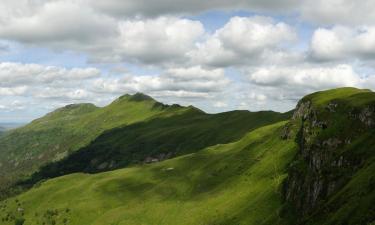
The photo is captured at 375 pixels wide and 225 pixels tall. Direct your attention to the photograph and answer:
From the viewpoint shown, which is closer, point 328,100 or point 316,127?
point 316,127

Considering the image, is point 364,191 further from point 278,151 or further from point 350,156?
point 278,151

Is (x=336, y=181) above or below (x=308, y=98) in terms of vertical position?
below

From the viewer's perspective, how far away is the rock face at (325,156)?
346 feet

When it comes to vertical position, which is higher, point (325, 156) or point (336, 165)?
point (325, 156)

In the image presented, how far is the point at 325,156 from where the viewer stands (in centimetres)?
12300

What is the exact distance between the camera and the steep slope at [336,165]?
244 feet

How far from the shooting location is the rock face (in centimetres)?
10544

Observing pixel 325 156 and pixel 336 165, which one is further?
pixel 325 156

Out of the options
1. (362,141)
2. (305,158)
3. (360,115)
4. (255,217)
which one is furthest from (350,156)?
(255,217)

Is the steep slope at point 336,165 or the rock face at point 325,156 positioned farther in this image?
the rock face at point 325,156

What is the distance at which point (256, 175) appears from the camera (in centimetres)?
18812

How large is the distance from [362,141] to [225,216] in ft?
234

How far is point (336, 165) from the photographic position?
108438 mm

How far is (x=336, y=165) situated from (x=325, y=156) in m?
14.7
